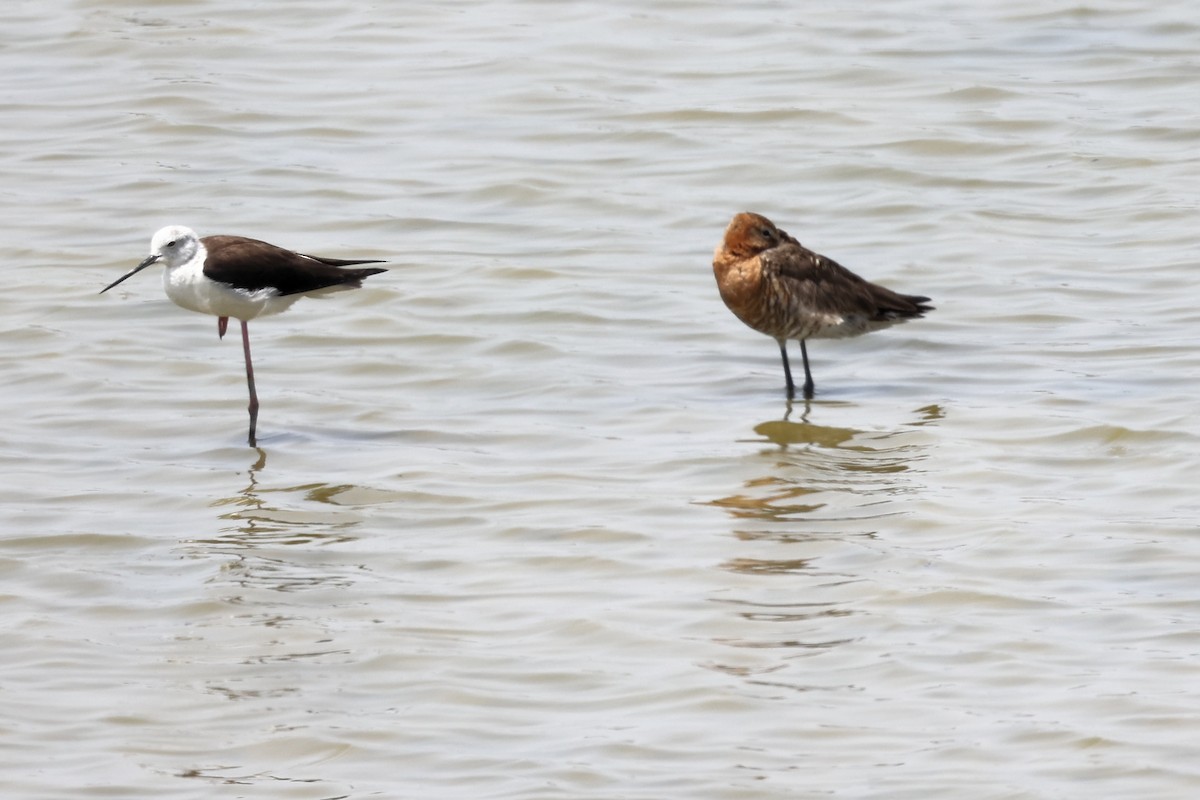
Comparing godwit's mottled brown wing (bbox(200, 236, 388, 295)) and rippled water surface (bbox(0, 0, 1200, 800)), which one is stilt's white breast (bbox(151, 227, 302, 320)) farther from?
rippled water surface (bbox(0, 0, 1200, 800))

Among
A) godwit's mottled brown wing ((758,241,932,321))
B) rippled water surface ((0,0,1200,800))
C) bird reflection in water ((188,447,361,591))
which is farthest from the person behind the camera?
godwit's mottled brown wing ((758,241,932,321))

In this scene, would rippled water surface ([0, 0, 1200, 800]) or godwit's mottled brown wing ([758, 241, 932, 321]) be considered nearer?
rippled water surface ([0, 0, 1200, 800])

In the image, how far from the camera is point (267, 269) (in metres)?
10.4

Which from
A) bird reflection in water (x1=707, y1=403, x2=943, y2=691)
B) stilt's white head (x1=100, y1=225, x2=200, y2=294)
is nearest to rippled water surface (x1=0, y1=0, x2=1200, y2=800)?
bird reflection in water (x1=707, y1=403, x2=943, y2=691)

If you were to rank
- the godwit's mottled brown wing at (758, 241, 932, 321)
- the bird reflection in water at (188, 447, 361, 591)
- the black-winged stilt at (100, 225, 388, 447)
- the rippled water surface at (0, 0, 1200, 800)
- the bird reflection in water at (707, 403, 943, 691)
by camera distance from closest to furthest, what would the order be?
the rippled water surface at (0, 0, 1200, 800) < the bird reflection in water at (707, 403, 943, 691) < the bird reflection in water at (188, 447, 361, 591) < the black-winged stilt at (100, 225, 388, 447) < the godwit's mottled brown wing at (758, 241, 932, 321)

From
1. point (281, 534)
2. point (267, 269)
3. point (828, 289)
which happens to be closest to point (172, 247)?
point (267, 269)

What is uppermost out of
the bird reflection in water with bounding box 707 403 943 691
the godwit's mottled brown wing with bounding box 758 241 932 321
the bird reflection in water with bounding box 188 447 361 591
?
the godwit's mottled brown wing with bounding box 758 241 932 321

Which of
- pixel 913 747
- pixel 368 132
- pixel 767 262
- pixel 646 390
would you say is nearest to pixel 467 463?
pixel 646 390

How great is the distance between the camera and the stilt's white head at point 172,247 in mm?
10281

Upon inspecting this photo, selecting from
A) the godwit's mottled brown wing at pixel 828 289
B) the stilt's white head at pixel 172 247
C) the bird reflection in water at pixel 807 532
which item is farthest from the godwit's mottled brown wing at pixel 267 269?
the bird reflection in water at pixel 807 532

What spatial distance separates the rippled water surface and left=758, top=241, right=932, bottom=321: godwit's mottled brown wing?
0.37 m

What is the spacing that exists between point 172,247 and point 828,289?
138 inches

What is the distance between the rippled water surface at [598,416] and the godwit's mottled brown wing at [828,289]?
0.37 metres

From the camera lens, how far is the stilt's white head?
1028cm
